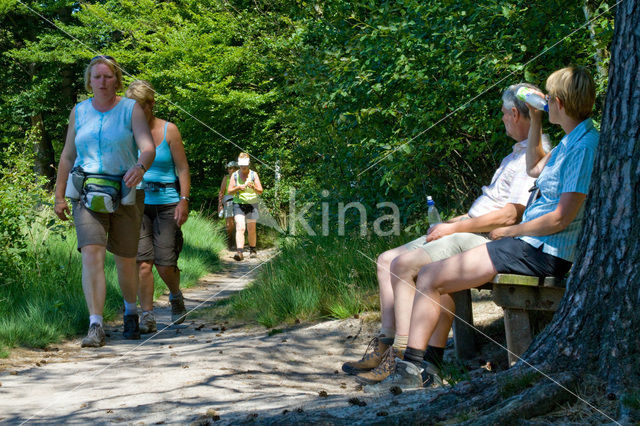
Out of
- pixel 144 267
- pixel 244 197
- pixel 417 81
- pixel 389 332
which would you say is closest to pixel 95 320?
pixel 144 267

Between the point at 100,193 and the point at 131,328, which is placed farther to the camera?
the point at 131,328

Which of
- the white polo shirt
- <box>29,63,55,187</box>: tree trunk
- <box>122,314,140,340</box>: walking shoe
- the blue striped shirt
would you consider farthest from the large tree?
<box>29,63,55,187</box>: tree trunk

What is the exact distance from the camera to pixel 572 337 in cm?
264

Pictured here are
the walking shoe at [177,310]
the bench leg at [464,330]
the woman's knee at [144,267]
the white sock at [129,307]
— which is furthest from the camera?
the walking shoe at [177,310]

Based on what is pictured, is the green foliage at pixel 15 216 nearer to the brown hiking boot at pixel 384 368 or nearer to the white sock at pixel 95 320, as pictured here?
the white sock at pixel 95 320

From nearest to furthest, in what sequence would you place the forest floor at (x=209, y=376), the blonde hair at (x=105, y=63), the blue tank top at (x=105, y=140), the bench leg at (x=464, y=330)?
the forest floor at (x=209, y=376), the bench leg at (x=464, y=330), the blue tank top at (x=105, y=140), the blonde hair at (x=105, y=63)

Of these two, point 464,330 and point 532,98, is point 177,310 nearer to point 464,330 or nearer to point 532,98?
point 464,330

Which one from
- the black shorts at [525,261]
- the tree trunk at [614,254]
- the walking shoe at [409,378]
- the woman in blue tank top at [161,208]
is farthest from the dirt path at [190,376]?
the tree trunk at [614,254]

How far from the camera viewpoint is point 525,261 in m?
3.45

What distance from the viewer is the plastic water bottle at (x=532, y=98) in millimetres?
3866

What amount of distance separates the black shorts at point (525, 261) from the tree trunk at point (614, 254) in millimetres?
728

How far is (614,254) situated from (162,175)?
4349 millimetres

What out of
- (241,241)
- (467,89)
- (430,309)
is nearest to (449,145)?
(467,89)

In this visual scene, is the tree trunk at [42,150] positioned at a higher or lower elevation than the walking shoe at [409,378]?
higher
